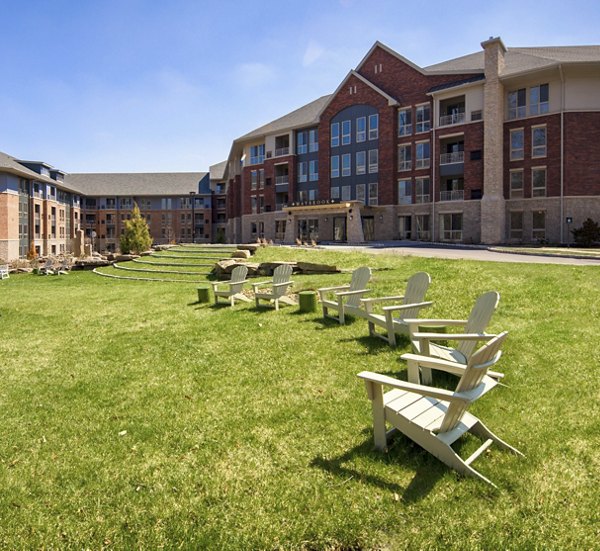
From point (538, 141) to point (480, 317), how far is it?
112 feet

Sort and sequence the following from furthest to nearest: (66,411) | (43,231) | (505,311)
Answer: (43,231) < (505,311) < (66,411)

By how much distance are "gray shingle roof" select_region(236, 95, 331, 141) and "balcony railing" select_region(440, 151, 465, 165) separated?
48.7ft

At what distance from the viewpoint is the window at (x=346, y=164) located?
44094 mm

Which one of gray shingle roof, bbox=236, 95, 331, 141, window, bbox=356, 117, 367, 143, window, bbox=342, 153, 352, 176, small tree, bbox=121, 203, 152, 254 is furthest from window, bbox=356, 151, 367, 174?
small tree, bbox=121, 203, 152, 254

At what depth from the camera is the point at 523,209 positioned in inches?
1356

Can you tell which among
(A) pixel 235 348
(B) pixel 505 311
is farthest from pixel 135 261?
(B) pixel 505 311

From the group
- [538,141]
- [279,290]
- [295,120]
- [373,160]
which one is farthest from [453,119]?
[279,290]

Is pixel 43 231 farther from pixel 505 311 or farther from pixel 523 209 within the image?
pixel 505 311

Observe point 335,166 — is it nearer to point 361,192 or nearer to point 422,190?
point 361,192

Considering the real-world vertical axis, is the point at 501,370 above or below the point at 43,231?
below

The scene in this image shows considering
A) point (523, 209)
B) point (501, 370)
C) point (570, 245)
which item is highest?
point (523, 209)

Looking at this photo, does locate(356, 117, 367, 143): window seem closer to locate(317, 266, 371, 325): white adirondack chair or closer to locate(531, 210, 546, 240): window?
locate(531, 210, 546, 240): window

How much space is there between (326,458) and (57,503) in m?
2.29

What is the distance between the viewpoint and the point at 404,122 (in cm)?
4047
